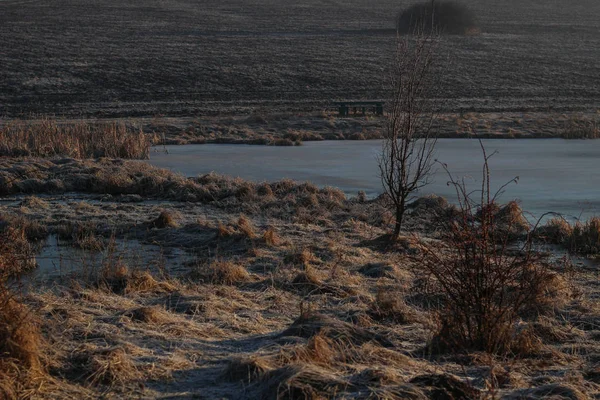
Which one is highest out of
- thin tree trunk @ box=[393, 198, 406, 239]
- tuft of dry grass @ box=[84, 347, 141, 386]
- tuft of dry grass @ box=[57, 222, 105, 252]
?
tuft of dry grass @ box=[84, 347, 141, 386]

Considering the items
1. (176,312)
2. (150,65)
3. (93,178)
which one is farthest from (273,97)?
(176,312)

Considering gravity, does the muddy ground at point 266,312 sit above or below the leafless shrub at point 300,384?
below

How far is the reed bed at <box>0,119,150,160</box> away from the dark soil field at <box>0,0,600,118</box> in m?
9.73

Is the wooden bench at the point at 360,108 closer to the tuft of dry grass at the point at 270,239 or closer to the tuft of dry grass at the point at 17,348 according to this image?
the tuft of dry grass at the point at 270,239

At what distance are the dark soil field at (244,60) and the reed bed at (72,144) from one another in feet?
31.9

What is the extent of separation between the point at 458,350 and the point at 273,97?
3379 cm

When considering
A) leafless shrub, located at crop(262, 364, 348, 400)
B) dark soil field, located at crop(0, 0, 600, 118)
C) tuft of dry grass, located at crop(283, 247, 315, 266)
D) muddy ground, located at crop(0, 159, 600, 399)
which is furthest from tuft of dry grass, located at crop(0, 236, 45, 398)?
dark soil field, located at crop(0, 0, 600, 118)

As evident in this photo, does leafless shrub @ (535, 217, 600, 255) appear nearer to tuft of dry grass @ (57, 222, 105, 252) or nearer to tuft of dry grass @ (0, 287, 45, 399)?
tuft of dry grass @ (57, 222, 105, 252)

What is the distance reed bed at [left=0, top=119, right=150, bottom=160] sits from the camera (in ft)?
64.0

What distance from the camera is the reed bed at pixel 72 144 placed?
1952 centimetres

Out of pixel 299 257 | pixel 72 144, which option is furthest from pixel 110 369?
pixel 72 144

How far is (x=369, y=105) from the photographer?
33031 millimetres

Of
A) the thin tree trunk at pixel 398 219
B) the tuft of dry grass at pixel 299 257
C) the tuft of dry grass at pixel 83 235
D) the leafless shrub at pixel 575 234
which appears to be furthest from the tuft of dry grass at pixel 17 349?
the leafless shrub at pixel 575 234

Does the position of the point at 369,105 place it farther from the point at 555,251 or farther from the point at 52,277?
the point at 52,277
